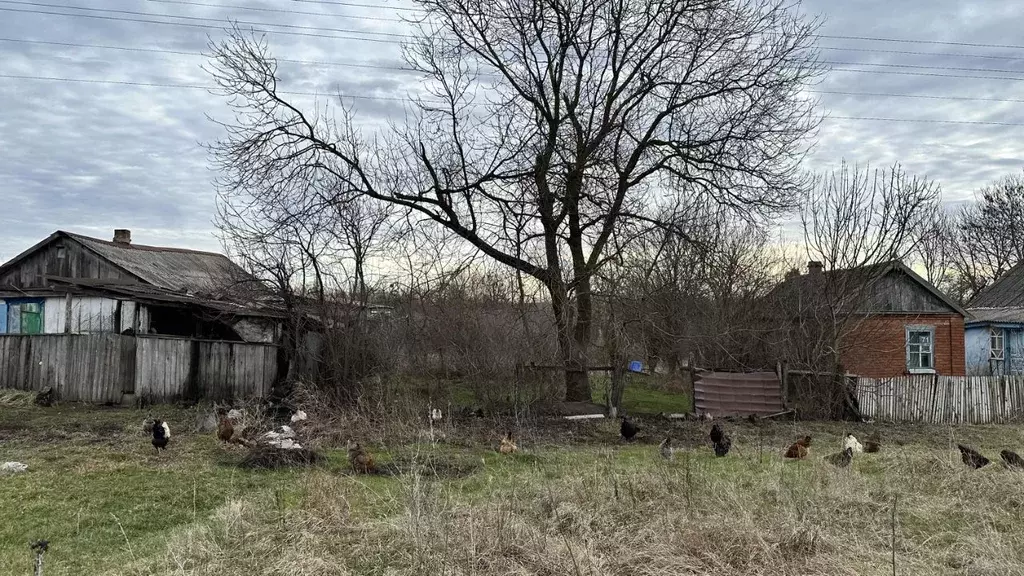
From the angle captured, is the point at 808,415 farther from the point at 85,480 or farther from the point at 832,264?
the point at 85,480

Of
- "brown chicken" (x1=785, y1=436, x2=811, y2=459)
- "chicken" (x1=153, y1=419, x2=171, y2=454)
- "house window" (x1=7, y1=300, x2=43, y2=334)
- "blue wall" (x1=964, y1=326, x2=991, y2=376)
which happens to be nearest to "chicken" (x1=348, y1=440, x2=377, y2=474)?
"chicken" (x1=153, y1=419, x2=171, y2=454)

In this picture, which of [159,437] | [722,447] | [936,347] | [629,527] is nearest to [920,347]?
[936,347]

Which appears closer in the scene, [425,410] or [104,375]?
[425,410]

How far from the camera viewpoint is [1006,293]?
33.6 m

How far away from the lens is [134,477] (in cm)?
928

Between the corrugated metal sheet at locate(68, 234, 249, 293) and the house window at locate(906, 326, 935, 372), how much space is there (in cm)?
2197

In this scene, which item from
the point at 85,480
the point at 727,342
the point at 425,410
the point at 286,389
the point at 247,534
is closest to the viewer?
the point at 247,534

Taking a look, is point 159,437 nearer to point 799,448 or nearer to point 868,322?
point 799,448

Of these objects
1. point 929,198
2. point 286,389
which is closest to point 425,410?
point 286,389

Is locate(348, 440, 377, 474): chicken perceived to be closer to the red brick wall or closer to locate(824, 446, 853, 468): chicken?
locate(824, 446, 853, 468): chicken

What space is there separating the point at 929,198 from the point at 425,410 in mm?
12694

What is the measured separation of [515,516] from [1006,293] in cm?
3435

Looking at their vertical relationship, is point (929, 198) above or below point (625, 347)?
above

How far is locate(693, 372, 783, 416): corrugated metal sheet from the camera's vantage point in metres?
17.2
